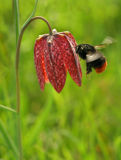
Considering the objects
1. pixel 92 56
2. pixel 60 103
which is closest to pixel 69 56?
pixel 92 56

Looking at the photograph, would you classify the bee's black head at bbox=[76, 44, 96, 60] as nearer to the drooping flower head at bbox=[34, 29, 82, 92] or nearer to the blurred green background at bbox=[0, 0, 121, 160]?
the drooping flower head at bbox=[34, 29, 82, 92]

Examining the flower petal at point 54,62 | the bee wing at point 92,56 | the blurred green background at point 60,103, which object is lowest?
the blurred green background at point 60,103

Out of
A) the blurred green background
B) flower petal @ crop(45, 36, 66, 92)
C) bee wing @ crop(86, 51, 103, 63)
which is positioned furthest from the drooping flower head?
the blurred green background

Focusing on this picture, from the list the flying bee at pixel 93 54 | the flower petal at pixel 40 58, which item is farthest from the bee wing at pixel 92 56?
the flower petal at pixel 40 58

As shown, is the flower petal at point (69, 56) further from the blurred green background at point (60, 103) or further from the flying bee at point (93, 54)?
the blurred green background at point (60, 103)

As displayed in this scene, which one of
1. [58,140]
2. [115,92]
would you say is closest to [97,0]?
[115,92]

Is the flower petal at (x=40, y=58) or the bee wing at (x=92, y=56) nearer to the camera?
the bee wing at (x=92, y=56)
